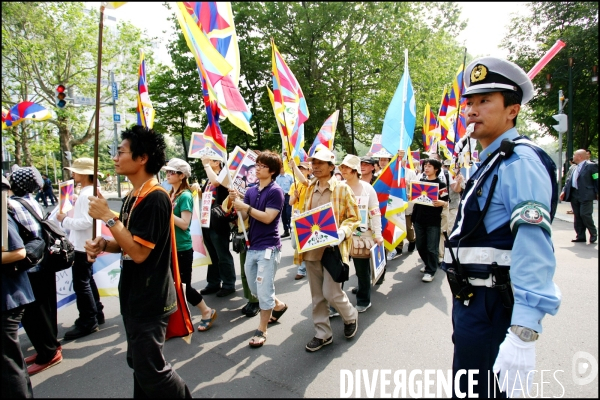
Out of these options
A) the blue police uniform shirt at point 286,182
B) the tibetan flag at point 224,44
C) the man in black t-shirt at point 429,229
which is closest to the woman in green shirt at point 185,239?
the tibetan flag at point 224,44

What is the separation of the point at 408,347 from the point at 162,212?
8.85ft

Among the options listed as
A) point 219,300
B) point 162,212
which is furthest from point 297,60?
point 162,212

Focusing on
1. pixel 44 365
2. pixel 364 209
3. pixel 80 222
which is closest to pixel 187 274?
pixel 80 222

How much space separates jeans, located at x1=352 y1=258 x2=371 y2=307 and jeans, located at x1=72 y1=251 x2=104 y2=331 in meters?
3.07

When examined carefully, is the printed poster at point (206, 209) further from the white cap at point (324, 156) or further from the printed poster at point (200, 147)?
the white cap at point (324, 156)

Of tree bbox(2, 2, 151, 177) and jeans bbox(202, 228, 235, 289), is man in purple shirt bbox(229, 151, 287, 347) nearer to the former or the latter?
jeans bbox(202, 228, 235, 289)

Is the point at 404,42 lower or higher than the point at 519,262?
higher

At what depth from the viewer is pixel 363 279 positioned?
182 inches

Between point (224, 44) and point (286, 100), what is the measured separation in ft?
7.54

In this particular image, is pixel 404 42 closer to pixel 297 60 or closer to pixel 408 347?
pixel 297 60

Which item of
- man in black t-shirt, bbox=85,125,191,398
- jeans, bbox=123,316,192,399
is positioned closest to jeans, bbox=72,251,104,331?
man in black t-shirt, bbox=85,125,191,398

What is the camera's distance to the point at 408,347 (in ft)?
11.9

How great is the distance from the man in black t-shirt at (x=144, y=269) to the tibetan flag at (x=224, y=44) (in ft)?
3.03

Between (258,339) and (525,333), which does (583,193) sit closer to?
(258,339)
